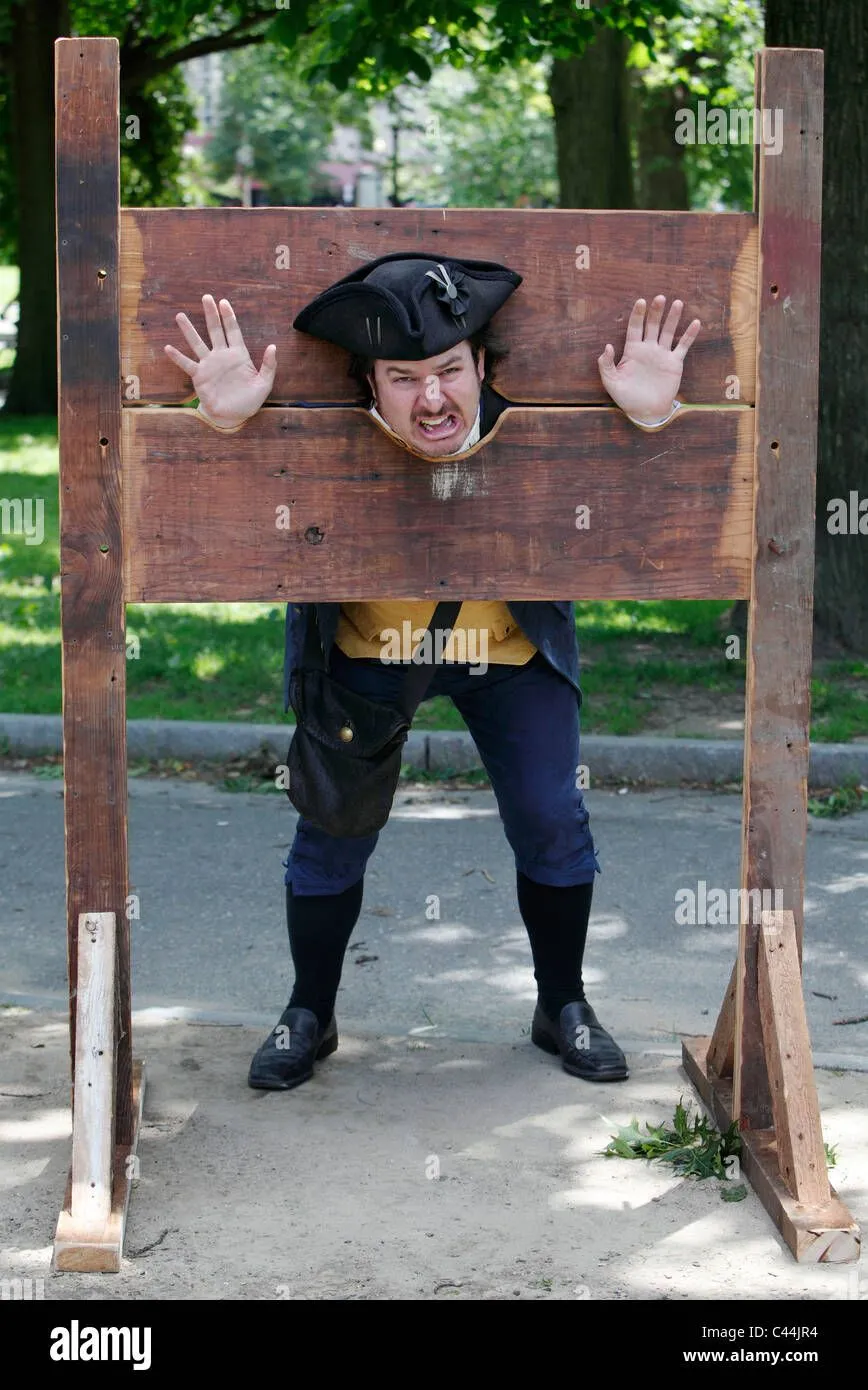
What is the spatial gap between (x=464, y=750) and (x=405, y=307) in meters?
3.59

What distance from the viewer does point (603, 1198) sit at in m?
3.46

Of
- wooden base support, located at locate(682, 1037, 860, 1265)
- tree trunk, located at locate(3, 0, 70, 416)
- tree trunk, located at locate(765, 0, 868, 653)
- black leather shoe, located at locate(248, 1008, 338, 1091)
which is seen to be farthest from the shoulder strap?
tree trunk, located at locate(3, 0, 70, 416)

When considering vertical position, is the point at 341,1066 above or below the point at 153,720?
below

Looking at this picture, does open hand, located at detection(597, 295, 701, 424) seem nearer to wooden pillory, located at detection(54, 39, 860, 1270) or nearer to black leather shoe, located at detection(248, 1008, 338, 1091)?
wooden pillory, located at detection(54, 39, 860, 1270)

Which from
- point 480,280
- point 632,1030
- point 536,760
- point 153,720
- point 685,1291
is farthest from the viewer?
point 153,720

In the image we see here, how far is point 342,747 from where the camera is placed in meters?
3.81

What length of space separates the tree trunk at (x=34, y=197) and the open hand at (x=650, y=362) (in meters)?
17.0

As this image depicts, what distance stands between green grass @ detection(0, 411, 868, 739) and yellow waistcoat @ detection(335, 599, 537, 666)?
2535 millimetres

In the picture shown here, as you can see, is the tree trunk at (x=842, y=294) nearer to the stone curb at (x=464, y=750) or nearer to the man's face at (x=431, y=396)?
the stone curb at (x=464, y=750)

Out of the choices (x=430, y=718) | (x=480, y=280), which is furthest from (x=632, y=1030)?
(x=430, y=718)

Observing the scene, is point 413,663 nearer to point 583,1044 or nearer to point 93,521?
point 93,521

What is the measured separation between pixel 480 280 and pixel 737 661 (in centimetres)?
480

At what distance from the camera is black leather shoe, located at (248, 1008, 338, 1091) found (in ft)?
13.1

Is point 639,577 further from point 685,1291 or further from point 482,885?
point 482,885
